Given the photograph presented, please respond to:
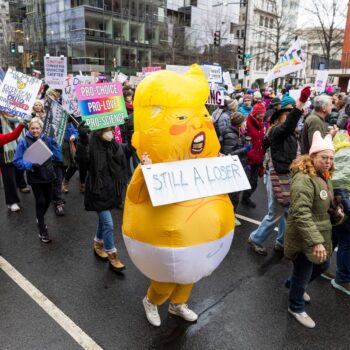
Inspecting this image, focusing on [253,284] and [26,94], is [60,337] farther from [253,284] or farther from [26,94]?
[26,94]

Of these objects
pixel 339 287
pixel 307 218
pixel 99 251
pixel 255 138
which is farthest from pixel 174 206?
pixel 255 138

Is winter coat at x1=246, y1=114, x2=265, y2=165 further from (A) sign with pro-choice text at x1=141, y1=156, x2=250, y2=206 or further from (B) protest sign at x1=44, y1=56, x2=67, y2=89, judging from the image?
(B) protest sign at x1=44, y1=56, x2=67, y2=89

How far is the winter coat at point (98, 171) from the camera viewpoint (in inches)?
151

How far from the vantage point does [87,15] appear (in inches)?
1588

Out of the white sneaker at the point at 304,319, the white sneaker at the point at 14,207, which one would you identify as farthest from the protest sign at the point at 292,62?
the white sneaker at the point at 14,207

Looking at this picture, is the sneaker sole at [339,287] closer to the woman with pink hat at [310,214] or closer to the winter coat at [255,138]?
the woman with pink hat at [310,214]

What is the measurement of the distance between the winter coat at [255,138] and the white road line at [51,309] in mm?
3835

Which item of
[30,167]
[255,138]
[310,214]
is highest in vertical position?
[255,138]

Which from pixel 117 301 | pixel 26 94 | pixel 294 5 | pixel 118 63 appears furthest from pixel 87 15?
pixel 294 5

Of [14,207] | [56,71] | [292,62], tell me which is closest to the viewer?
[14,207]

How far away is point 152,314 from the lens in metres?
3.21

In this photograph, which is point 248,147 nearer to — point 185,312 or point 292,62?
point 185,312

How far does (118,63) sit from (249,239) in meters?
42.4

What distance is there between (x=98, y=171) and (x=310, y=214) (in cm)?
223
